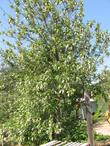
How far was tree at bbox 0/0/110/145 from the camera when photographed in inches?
390

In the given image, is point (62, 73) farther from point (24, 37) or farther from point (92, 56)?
point (24, 37)

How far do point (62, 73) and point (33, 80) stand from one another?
2.97ft

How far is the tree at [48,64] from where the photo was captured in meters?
9.91

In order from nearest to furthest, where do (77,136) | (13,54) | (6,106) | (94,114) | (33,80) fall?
(33,80)
(13,54)
(77,136)
(6,106)
(94,114)

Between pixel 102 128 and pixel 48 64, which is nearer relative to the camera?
pixel 48 64

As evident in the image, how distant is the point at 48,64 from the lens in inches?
413

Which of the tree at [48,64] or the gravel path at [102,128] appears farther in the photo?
the gravel path at [102,128]

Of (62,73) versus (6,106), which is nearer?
(62,73)

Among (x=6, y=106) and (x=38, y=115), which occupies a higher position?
(x=6, y=106)

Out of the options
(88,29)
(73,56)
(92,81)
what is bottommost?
(92,81)

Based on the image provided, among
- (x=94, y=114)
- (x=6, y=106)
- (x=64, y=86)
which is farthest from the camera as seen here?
(x=94, y=114)

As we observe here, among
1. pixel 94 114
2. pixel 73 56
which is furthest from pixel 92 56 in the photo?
pixel 94 114

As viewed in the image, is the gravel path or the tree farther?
the gravel path

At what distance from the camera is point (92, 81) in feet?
33.9
